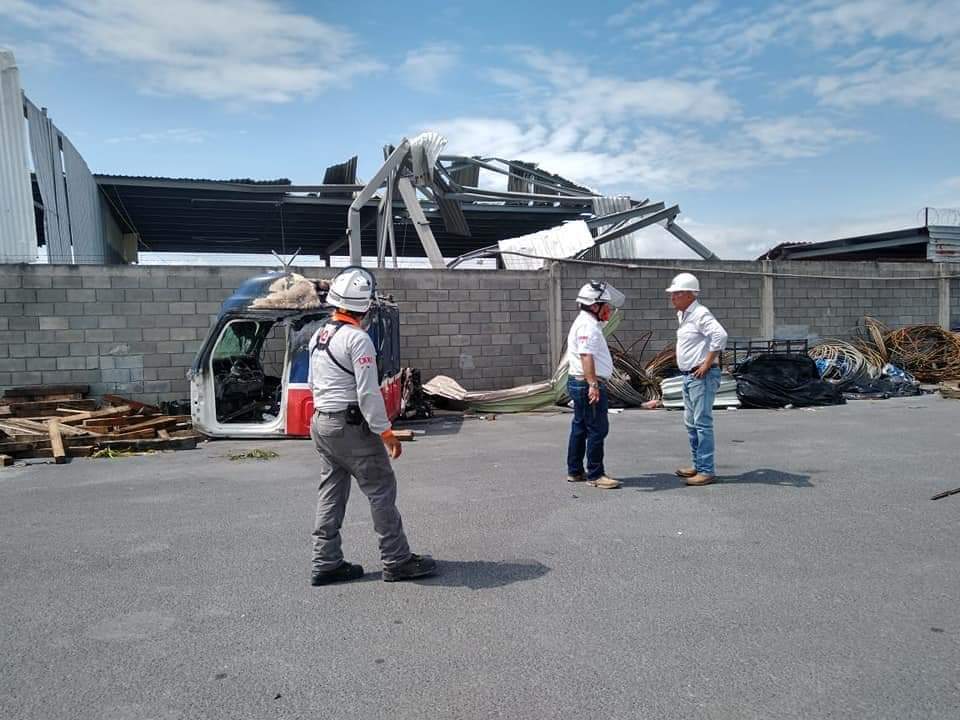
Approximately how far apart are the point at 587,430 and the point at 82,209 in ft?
47.3

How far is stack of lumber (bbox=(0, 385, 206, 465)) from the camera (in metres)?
8.59

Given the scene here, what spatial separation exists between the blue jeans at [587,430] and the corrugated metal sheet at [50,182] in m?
10.5

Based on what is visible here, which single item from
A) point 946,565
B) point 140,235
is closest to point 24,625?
point 946,565

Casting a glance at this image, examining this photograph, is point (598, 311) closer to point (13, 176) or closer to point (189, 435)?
point (189, 435)

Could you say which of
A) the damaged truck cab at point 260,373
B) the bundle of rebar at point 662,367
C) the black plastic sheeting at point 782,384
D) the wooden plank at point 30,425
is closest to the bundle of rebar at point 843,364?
the black plastic sheeting at point 782,384

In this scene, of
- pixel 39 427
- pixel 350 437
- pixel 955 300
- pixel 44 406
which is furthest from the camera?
pixel 955 300

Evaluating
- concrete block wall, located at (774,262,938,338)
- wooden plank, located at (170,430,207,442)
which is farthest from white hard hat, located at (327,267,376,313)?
concrete block wall, located at (774,262,938,338)

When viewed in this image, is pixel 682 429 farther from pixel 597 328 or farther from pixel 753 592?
pixel 753 592

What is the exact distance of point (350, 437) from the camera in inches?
161

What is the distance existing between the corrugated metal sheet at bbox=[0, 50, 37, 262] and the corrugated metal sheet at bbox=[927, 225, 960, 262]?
21716 millimetres

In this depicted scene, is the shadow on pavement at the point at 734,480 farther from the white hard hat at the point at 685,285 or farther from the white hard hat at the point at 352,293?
the white hard hat at the point at 352,293

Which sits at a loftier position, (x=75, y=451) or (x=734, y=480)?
(x=75, y=451)

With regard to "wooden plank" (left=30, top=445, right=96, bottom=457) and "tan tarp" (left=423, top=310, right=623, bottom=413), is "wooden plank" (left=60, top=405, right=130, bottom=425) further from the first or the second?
"tan tarp" (left=423, top=310, right=623, bottom=413)

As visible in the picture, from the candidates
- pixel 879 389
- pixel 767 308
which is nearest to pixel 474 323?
pixel 767 308
